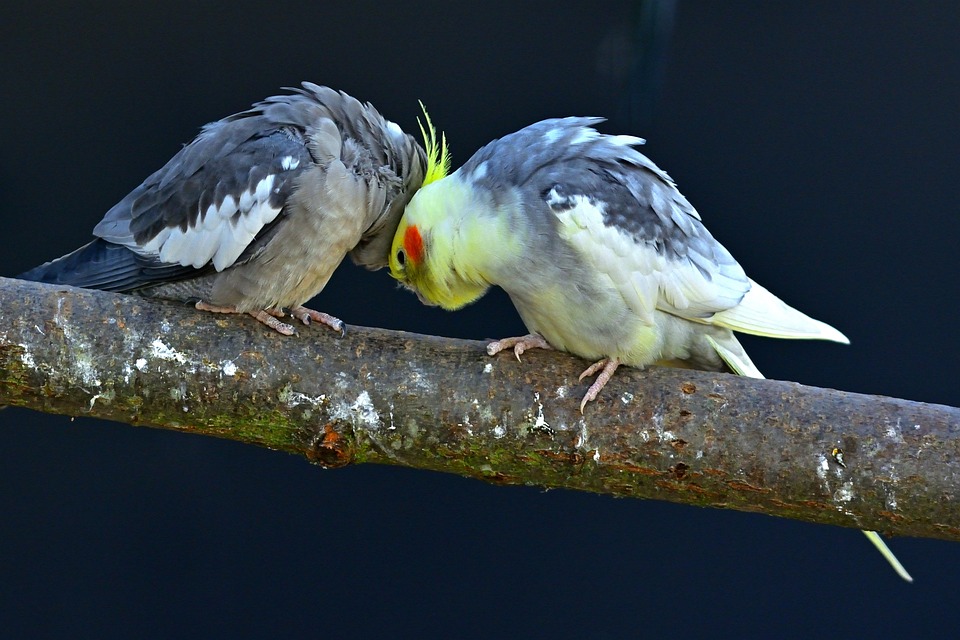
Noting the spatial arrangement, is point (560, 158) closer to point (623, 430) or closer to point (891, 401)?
point (623, 430)

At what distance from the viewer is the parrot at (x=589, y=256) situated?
2223mm

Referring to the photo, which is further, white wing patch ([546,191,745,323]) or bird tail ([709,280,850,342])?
bird tail ([709,280,850,342])

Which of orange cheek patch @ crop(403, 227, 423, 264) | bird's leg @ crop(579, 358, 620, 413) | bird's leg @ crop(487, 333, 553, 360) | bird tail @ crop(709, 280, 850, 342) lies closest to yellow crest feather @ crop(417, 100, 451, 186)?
orange cheek patch @ crop(403, 227, 423, 264)

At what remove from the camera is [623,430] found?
84.4 inches

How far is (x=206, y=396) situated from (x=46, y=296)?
43cm

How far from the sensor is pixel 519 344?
7.50 ft

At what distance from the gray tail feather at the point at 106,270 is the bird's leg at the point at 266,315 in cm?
12

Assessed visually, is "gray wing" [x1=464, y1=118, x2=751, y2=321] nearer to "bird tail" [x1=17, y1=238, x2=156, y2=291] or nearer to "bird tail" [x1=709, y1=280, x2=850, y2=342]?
"bird tail" [x1=709, y1=280, x2=850, y2=342]

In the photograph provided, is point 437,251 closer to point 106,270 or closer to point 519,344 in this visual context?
point 519,344

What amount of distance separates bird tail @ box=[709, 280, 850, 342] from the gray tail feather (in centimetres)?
139

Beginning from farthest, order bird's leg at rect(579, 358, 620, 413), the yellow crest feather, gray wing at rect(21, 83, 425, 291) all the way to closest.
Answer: the yellow crest feather → gray wing at rect(21, 83, 425, 291) → bird's leg at rect(579, 358, 620, 413)

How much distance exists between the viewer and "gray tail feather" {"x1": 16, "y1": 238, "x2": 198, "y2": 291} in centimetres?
238

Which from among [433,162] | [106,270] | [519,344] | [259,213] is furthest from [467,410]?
[106,270]

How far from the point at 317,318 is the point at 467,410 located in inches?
17.8
